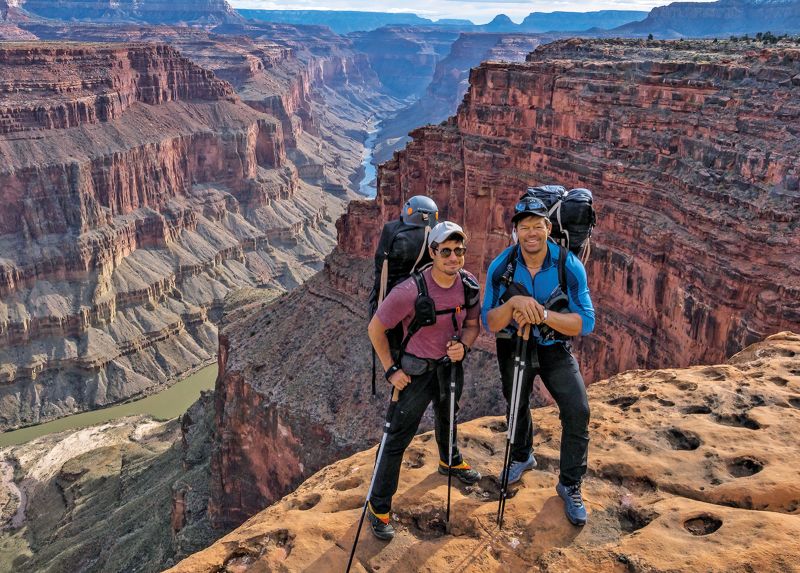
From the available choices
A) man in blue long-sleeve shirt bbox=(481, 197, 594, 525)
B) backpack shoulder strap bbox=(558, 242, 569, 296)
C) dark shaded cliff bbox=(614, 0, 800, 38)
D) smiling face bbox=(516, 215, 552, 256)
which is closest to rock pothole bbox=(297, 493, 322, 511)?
man in blue long-sleeve shirt bbox=(481, 197, 594, 525)

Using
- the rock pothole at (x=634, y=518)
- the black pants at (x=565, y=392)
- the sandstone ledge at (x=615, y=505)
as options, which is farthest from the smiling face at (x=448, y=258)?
the rock pothole at (x=634, y=518)

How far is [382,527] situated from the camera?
10.5m

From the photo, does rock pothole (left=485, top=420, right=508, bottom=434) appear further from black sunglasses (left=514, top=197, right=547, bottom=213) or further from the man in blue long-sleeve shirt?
black sunglasses (left=514, top=197, right=547, bottom=213)

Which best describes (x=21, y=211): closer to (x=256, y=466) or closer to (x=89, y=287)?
(x=89, y=287)

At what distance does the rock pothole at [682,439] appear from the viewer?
11820mm

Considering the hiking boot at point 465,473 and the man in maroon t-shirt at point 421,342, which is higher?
the man in maroon t-shirt at point 421,342

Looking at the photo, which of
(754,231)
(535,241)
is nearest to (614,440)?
(535,241)

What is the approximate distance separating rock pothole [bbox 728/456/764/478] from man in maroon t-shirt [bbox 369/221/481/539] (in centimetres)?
467

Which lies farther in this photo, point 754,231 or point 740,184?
point 740,184

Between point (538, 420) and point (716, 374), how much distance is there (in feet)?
13.0

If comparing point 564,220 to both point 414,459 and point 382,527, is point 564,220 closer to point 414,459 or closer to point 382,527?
point 414,459

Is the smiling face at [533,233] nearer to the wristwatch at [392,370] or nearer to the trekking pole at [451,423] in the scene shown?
the trekking pole at [451,423]

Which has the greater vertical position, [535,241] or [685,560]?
[535,241]

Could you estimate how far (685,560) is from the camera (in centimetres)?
891
